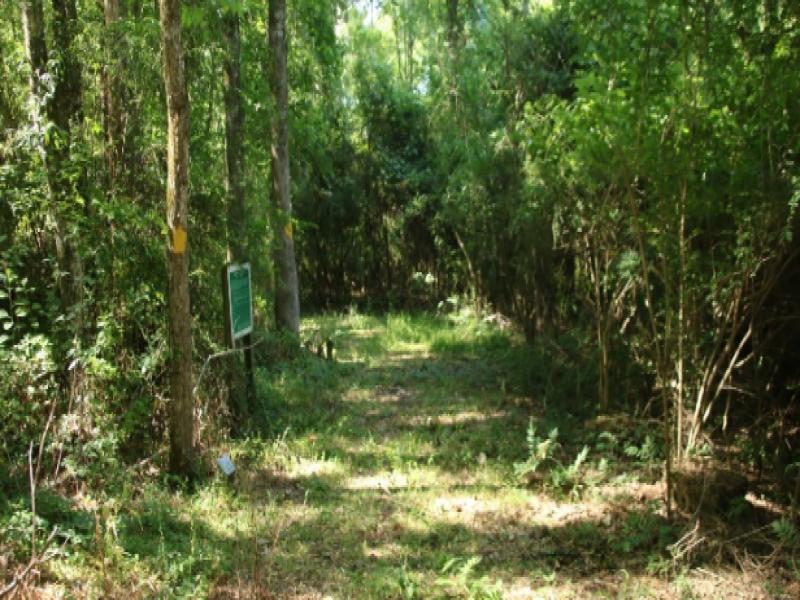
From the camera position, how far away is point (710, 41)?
469 centimetres

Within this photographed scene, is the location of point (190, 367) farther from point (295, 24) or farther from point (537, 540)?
point (295, 24)

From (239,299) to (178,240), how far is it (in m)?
1.52

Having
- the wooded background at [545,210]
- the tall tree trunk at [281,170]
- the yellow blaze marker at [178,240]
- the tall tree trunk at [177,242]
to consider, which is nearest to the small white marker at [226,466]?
the tall tree trunk at [177,242]

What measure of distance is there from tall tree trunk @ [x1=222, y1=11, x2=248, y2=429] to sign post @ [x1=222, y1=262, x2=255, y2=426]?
32mm

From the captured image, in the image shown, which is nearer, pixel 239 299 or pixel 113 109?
pixel 113 109

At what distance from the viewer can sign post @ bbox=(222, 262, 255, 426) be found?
21.2 ft

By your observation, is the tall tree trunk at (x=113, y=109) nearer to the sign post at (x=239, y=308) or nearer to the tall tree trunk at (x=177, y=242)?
the tall tree trunk at (x=177, y=242)

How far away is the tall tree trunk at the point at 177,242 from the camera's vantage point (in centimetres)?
501

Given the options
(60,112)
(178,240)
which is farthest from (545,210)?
(60,112)

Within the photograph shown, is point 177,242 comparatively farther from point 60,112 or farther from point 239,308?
point 239,308

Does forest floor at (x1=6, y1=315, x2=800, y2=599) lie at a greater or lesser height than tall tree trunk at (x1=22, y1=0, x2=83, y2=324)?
lesser

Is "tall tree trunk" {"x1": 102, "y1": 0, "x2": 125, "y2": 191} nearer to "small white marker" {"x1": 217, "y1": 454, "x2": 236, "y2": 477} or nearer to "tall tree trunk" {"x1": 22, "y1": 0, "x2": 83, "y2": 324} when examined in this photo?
"tall tree trunk" {"x1": 22, "y1": 0, "x2": 83, "y2": 324}

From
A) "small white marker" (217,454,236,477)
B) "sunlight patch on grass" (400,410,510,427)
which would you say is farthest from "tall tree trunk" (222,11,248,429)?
"sunlight patch on grass" (400,410,510,427)

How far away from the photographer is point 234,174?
7598 mm
